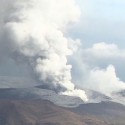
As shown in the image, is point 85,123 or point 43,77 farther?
point 43,77

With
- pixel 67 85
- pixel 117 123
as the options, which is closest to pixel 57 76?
pixel 67 85

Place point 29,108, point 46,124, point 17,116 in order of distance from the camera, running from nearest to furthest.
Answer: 1. point 46,124
2. point 17,116
3. point 29,108

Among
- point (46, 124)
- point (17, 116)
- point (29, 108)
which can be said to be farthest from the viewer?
point (29, 108)

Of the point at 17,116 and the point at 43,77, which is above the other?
the point at 43,77

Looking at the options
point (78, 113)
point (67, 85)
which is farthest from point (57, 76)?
point (78, 113)

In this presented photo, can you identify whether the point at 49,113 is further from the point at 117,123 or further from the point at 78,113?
the point at 117,123

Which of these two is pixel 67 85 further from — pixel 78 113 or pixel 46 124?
pixel 46 124
